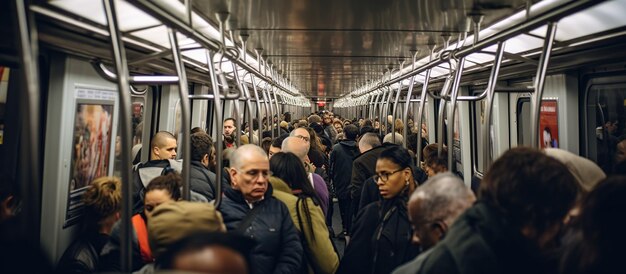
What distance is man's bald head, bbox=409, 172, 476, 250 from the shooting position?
210cm

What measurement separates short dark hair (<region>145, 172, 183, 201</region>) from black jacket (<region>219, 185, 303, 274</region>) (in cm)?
32

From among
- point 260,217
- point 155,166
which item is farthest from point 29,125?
point 155,166

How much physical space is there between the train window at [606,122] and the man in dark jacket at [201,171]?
3166 millimetres

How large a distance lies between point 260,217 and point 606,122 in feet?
10.5

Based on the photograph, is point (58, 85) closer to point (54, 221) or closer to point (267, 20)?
point (54, 221)

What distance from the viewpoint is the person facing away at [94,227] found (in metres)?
3.05

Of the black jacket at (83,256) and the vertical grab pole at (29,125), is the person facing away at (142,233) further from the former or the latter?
the vertical grab pole at (29,125)

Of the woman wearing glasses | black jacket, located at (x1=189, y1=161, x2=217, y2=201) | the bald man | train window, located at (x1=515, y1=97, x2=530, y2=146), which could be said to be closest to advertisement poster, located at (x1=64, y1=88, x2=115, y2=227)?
the bald man

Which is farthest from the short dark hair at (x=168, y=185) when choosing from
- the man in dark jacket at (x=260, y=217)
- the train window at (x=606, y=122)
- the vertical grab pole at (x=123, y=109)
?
the train window at (x=606, y=122)

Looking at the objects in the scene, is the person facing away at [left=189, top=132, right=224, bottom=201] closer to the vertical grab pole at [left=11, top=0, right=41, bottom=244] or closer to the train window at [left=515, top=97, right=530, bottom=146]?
Answer: the vertical grab pole at [left=11, top=0, right=41, bottom=244]

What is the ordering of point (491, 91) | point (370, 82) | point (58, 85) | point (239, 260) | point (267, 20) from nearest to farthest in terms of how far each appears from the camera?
point (239, 260), point (491, 91), point (58, 85), point (267, 20), point (370, 82)

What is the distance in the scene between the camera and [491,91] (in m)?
3.04

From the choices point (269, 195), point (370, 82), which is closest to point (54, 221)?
point (269, 195)

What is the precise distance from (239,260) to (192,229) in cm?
47
